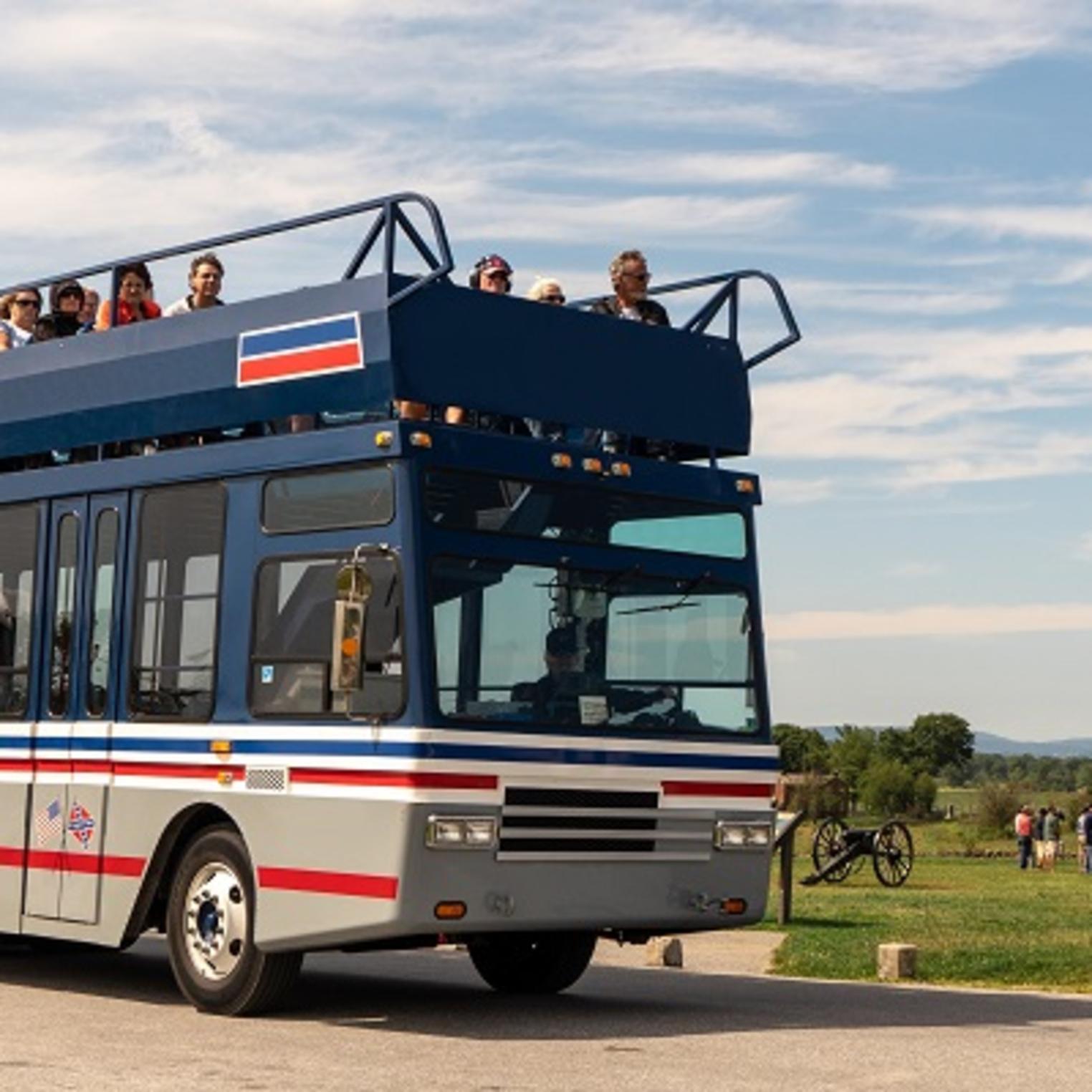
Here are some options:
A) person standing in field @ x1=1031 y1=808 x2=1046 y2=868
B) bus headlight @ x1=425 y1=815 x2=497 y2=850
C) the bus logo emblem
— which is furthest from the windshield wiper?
person standing in field @ x1=1031 y1=808 x2=1046 y2=868

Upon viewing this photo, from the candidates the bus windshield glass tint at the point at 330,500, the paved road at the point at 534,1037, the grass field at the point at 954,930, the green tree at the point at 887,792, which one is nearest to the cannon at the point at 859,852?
the grass field at the point at 954,930

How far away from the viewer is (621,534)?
1340cm

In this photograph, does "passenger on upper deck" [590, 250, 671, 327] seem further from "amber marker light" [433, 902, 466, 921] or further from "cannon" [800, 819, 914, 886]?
"cannon" [800, 819, 914, 886]

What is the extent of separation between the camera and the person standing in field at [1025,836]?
59844 millimetres

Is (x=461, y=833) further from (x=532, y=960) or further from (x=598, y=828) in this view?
(x=532, y=960)

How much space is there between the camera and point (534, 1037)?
12.4m

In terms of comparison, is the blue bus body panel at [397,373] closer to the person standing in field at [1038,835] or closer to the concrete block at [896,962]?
the concrete block at [896,962]

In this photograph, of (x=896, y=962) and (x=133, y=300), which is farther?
(x=896, y=962)

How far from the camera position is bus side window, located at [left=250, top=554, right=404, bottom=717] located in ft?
39.4

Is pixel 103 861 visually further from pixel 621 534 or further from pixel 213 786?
pixel 621 534

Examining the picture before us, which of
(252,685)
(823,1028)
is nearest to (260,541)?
(252,685)

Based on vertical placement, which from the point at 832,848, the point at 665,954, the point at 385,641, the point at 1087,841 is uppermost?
the point at 385,641

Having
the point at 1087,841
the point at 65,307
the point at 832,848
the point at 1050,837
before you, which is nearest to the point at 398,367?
the point at 65,307

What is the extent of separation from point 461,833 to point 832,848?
114ft
